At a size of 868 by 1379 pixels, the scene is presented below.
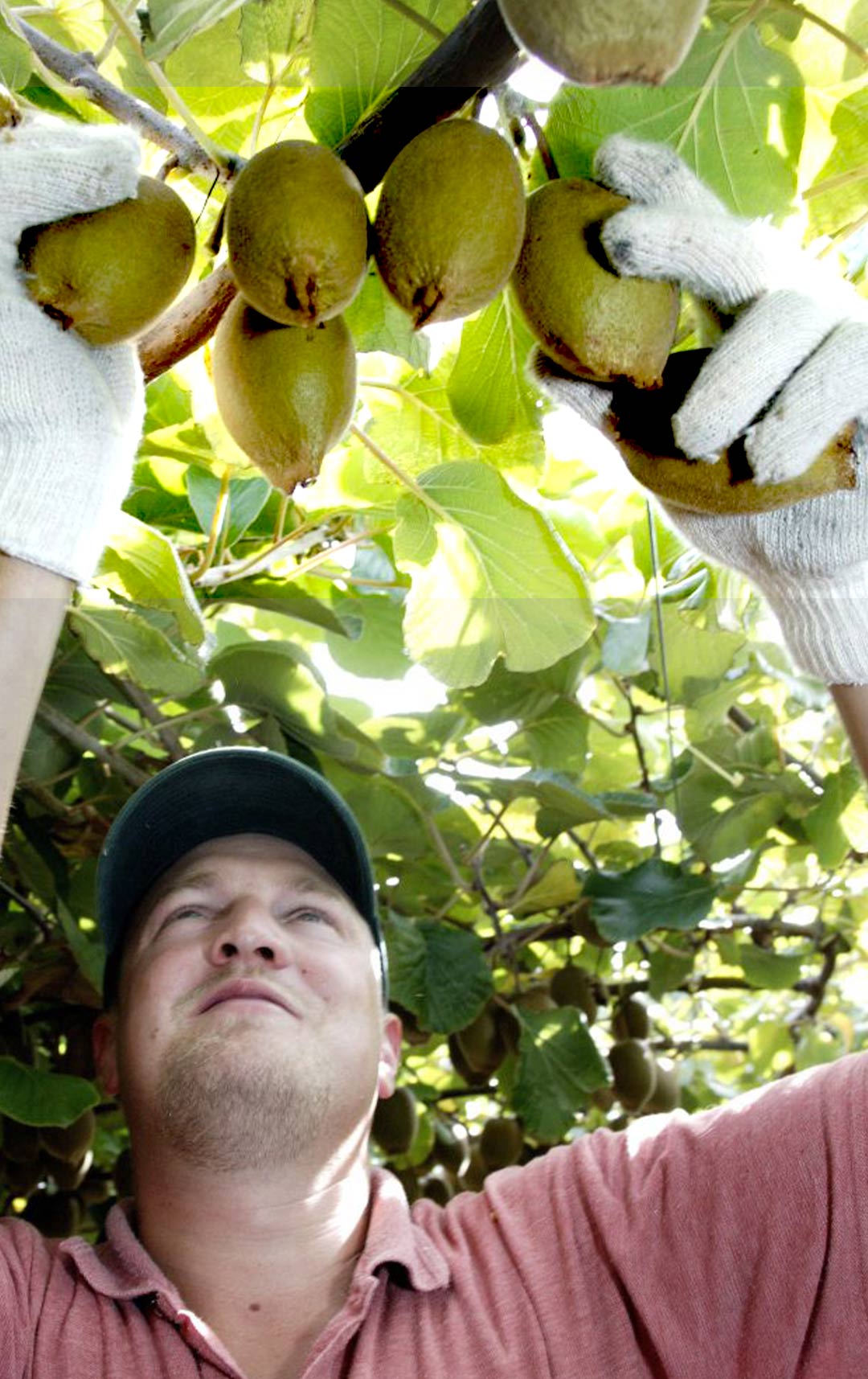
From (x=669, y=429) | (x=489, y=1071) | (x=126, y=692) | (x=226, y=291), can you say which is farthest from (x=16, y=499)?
(x=489, y=1071)

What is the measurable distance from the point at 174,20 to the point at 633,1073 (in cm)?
221

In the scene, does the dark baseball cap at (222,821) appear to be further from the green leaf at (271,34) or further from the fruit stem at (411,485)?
the green leaf at (271,34)

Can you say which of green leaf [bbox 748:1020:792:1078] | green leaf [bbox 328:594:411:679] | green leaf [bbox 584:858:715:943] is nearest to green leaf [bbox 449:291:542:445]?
green leaf [bbox 328:594:411:679]

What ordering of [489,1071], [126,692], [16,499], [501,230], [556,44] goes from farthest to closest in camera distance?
1. [489,1071]
2. [126,692]
3. [16,499]
4. [501,230]
5. [556,44]

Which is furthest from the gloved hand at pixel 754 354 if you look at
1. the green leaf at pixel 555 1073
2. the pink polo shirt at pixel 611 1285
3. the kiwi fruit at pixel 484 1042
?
the kiwi fruit at pixel 484 1042

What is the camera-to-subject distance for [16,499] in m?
1.05

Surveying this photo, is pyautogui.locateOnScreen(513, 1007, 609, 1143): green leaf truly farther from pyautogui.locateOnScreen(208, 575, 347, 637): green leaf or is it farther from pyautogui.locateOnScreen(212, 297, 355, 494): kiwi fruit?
pyautogui.locateOnScreen(212, 297, 355, 494): kiwi fruit

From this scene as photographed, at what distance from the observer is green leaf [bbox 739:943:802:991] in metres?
2.74

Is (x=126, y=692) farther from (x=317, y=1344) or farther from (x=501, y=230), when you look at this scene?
(x=501, y=230)

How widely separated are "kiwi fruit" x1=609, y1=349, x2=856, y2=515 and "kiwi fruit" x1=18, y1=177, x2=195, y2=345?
0.30m

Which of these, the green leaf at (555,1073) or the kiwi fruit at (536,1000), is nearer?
the green leaf at (555,1073)

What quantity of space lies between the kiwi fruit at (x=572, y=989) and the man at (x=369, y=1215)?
1151 millimetres

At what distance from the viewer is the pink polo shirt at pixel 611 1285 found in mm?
1389

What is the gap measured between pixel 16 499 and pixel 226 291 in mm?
202
